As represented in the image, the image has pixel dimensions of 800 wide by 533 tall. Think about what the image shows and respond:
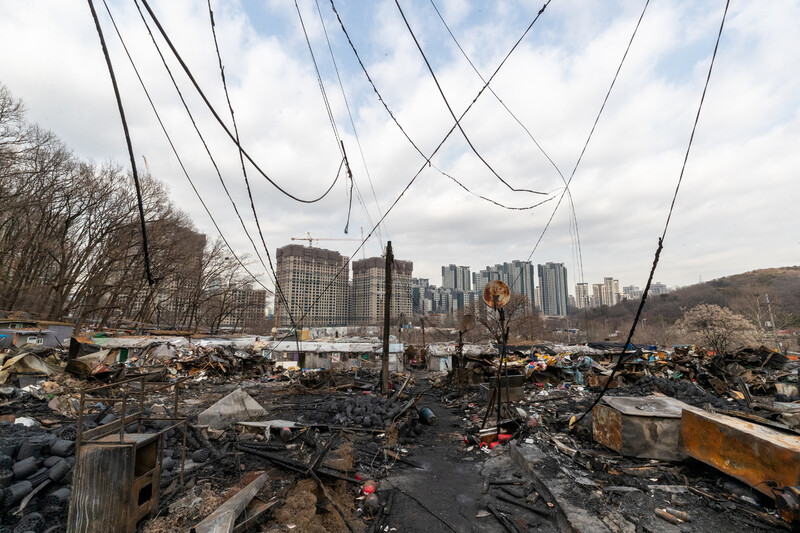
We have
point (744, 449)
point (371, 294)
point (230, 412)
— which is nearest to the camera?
point (744, 449)

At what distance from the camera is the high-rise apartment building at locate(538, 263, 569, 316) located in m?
89.0

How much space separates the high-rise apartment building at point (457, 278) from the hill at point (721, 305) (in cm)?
3807

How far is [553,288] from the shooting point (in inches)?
3757

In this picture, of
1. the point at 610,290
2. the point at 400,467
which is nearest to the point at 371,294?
the point at 400,467

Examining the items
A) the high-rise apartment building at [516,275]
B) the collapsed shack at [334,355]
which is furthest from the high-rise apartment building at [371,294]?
the high-rise apartment building at [516,275]

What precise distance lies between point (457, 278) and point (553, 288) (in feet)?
92.0

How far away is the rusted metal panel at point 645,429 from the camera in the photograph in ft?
18.2

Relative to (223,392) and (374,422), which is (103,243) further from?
(374,422)

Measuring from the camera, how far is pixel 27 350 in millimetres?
13969

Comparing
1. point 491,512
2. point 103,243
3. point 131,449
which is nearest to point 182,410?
point 131,449

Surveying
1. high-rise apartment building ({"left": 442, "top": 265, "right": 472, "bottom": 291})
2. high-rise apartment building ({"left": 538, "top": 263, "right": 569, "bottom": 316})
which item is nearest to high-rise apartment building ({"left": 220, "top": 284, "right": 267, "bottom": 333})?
high-rise apartment building ({"left": 442, "top": 265, "right": 472, "bottom": 291})

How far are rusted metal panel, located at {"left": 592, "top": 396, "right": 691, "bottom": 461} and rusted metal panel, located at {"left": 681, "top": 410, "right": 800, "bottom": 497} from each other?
275mm

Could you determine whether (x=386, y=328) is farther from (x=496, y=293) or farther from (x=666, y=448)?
(x=666, y=448)

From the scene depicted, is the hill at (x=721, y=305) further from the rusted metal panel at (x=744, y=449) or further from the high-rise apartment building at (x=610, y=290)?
the rusted metal panel at (x=744, y=449)
